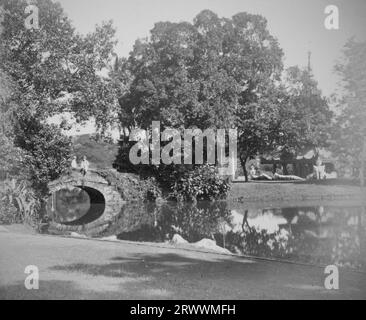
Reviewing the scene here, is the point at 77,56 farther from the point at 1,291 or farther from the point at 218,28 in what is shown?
the point at 1,291

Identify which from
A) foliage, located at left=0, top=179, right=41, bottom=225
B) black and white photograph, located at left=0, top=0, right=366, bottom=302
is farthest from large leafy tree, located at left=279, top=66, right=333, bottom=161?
foliage, located at left=0, top=179, right=41, bottom=225

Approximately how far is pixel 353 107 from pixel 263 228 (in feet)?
65.3

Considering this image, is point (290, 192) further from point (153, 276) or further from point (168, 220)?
point (153, 276)

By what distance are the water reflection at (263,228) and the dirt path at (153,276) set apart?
4.70 meters

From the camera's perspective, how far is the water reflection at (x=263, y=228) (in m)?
16.4

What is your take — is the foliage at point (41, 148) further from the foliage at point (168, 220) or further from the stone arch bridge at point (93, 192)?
the foliage at point (168, 220)

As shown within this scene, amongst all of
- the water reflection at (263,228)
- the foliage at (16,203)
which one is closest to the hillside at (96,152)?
the water reflection at (263,228)

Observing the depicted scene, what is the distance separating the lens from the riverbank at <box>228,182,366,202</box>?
1550 inches

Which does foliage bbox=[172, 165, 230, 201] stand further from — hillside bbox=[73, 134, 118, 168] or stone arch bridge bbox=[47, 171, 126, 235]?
hillside bbox=[73, 134, 118, 168]

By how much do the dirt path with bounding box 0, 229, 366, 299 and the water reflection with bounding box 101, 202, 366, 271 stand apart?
15.4ft

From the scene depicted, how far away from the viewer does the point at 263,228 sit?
2380 centimetres

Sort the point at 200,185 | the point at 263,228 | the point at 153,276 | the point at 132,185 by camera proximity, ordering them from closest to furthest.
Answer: the point at 153,276 < the point at 263,228 < the point at 132,185 < the point at 200,185

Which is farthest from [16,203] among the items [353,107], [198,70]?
[353,107]

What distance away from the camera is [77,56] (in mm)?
31344
